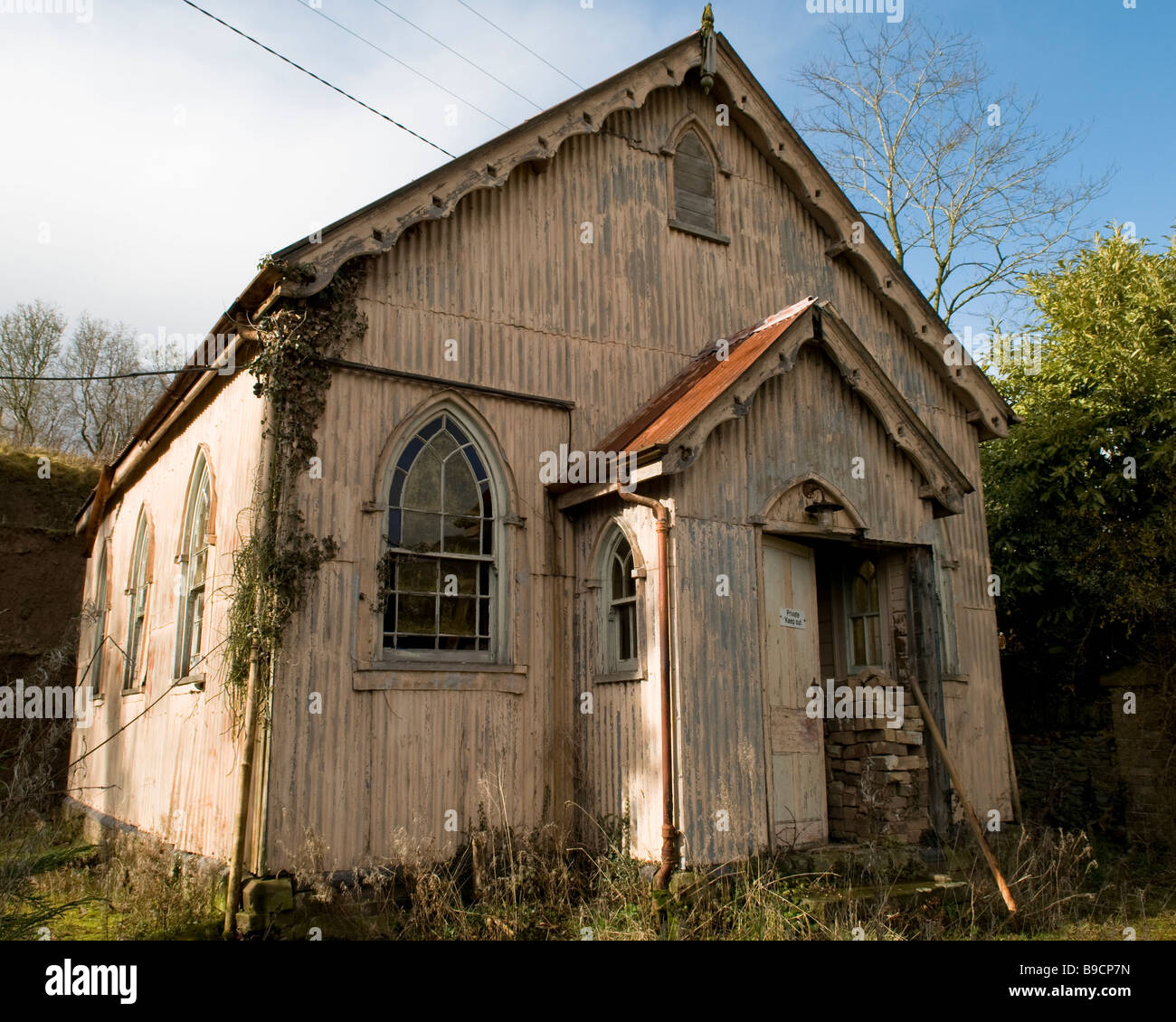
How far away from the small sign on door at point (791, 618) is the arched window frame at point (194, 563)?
5.71 meters

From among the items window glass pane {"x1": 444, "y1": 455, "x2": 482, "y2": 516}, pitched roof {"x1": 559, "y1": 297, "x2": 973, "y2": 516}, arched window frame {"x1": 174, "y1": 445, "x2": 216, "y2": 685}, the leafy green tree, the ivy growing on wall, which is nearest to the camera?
the ivy growing on wall

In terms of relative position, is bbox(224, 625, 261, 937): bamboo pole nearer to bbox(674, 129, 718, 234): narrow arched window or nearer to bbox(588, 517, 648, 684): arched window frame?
bbox(588, 517, 648, 684): arched window frame

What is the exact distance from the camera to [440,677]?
9109 millimetres

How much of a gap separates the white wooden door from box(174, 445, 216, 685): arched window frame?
560 cm

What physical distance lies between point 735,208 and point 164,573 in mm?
8308

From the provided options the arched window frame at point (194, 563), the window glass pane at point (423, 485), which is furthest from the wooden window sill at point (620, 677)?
the arched window frame at point (194, 563)

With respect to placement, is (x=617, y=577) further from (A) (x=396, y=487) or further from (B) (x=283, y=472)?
(B) (x=283, y=472)

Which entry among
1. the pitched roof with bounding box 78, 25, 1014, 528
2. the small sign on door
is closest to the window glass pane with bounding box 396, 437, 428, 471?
the pitched roof with bounding box 78, 25, 1014, 528

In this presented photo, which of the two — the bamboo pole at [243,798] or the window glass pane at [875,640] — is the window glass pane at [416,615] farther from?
the window glass pane at [875,640]

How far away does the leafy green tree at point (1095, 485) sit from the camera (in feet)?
44.5

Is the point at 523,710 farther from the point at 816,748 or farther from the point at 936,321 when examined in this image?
the point at 936,321

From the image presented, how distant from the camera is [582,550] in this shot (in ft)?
33.0

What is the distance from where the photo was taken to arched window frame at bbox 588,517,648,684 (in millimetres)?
9078
